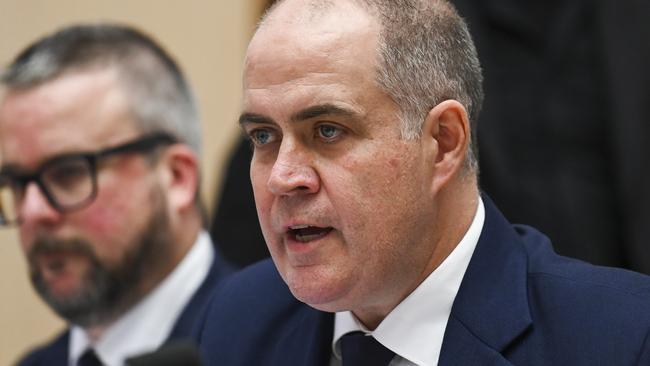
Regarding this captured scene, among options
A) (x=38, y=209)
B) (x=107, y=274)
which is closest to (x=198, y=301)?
(x=107, y=274)

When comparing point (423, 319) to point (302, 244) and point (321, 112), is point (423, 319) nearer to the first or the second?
point (302, 244)

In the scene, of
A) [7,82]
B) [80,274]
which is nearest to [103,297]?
[80,274]

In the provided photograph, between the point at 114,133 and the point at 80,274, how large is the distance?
0.36 m

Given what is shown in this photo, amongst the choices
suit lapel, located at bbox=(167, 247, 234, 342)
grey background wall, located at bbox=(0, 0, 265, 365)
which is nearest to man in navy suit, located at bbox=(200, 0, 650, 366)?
suit lapel, located at bbox=(167, 247, 234, 342)

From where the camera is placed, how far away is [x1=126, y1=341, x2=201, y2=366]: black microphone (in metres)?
1.24

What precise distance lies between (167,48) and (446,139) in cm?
304

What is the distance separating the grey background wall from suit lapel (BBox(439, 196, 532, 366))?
104 inches

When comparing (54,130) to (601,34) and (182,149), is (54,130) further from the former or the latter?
(601,34)

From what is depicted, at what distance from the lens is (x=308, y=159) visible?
171cm

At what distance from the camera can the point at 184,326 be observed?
2.67 meters

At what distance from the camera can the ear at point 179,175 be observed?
2.84 meters

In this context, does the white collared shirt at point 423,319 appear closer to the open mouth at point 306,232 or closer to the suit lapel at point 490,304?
the suit lapel at point 490,304

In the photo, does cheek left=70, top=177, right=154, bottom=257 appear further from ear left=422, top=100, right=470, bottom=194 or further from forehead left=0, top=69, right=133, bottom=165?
ear left=422, top=100, right=470, bottom=194

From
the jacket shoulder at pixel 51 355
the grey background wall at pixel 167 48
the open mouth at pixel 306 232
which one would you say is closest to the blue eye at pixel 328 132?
the open mouth at pixel 306 232
